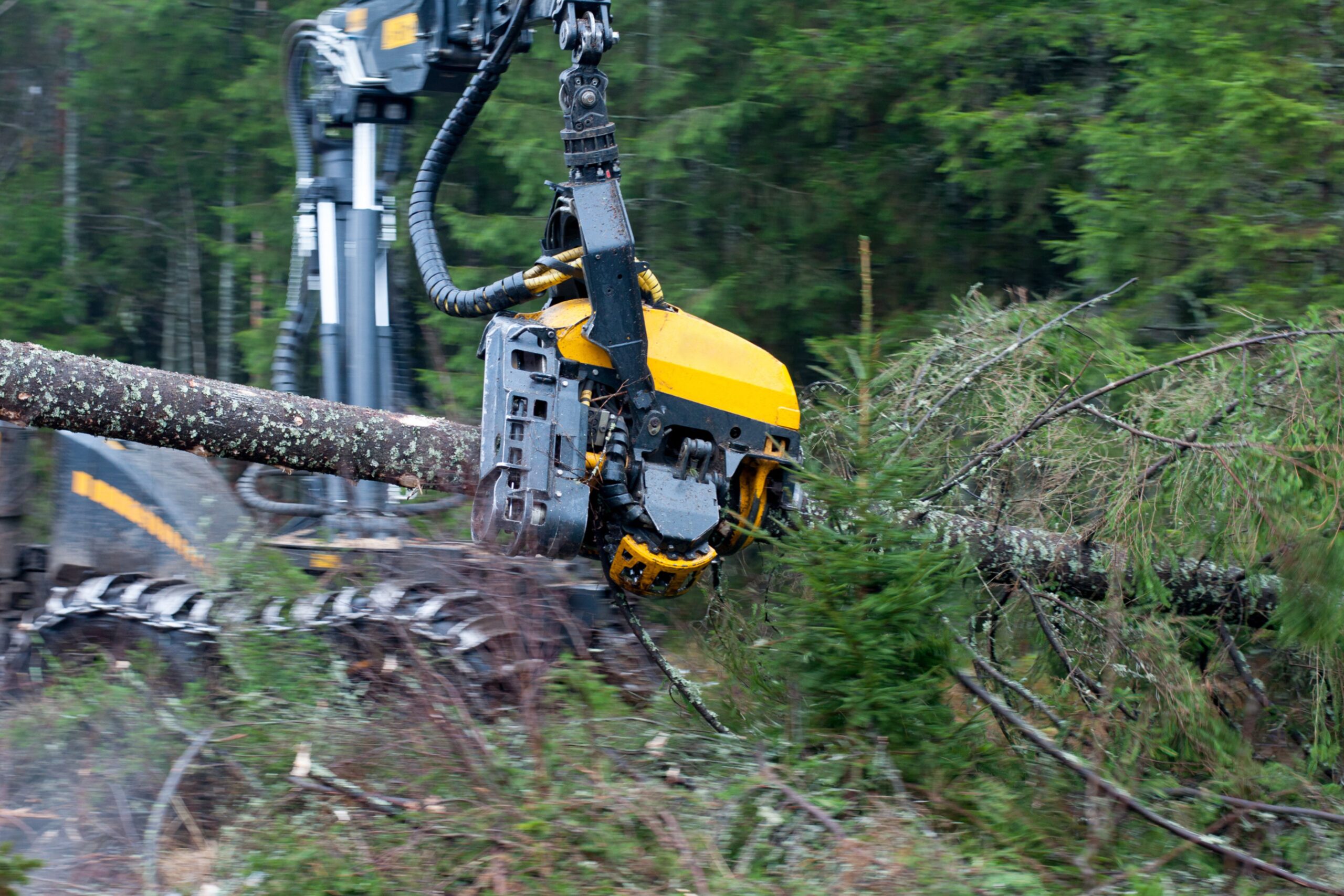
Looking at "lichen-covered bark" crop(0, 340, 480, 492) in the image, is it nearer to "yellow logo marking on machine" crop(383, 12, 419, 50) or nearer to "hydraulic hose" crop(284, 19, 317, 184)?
"yellow logo marking on machine" crop(383, 12, 419, 50)

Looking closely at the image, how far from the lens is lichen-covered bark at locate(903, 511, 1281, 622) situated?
5.07 meters

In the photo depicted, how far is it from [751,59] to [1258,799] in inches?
329

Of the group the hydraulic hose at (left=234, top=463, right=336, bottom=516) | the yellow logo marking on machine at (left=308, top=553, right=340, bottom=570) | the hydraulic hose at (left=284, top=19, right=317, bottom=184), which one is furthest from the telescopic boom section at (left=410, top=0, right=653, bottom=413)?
the hydraulic hose at (left=284, top=19, right=317, bottom=184)

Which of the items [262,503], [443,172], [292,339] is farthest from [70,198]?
[443,172]

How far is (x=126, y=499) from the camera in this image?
6.25m

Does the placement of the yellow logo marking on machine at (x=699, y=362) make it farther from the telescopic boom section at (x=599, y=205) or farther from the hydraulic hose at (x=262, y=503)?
the hydraulic hose at (x=262, y=503)

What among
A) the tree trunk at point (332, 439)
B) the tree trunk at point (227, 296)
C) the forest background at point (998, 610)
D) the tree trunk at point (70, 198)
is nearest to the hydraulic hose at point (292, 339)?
the forest background at point (998, 610)

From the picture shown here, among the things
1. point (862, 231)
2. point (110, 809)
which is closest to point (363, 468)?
point (110, 809)

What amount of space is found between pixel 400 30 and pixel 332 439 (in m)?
3.00

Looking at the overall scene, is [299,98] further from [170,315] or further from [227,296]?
[170,315]

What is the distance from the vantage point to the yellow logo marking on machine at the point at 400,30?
6469 mm

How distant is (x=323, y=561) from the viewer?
5.84 meters

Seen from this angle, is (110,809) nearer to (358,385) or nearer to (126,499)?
(126,499)

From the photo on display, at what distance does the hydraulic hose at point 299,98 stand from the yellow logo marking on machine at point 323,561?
8.41 ft
